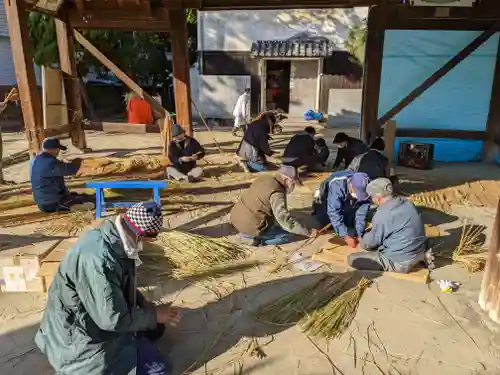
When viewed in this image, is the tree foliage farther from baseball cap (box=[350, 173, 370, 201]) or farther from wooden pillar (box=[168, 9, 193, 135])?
baseball cap (box=[350, 173, 370, 201])

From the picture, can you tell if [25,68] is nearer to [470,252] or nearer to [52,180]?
[52,180]

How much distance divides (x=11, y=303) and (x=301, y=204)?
3.91m

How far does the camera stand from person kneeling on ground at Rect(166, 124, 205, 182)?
24.3 ft

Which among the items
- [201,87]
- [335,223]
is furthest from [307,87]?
[335,223]

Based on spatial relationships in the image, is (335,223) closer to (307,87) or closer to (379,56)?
(379,56)

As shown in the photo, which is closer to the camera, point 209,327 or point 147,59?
point 209,327

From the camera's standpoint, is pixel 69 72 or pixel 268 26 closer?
pixel 69 72

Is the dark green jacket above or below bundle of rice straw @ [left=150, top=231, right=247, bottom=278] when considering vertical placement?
above

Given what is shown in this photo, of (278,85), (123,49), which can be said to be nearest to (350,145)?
(278,85)

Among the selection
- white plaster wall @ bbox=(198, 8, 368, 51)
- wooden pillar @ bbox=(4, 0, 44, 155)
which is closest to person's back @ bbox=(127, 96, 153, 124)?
wooden pillar @ bbox=(4, 0, 44, 155)

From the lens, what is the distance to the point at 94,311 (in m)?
2.53

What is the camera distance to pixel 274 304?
378cm

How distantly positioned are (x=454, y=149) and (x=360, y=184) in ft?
18.6

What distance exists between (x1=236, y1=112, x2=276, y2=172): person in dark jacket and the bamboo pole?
4840mm
